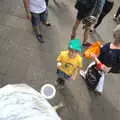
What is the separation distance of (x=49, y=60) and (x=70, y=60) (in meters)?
1.27

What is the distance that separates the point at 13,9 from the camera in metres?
6.85

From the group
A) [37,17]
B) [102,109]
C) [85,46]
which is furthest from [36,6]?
[102,109]

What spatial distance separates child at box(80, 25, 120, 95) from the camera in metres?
4.48

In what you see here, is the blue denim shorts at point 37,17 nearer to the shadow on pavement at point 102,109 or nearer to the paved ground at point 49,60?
the paved ground at point 49,60

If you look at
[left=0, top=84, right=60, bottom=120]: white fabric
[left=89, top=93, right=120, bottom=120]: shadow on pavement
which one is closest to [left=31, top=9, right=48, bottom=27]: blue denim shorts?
[left=89, top=93, right=120, bottom=120]: shadow on pavement

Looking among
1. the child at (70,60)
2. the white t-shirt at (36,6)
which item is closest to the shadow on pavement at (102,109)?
the child at (70,60)

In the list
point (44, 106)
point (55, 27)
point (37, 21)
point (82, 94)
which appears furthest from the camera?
point (55, 27)

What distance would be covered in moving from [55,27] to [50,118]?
396cm

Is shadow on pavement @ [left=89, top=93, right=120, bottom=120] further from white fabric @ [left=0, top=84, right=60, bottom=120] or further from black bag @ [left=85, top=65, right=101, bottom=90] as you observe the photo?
white fabric @ [left=0, top=84, right=60, bottom=120]

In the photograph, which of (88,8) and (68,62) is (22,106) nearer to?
(68,62)

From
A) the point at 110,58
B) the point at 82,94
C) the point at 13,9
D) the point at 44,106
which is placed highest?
the point at 44,106

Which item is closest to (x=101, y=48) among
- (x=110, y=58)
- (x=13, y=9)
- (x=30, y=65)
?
(x=110, y=58)

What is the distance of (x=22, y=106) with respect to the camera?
2898mm

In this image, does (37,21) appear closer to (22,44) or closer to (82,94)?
(22,44)
